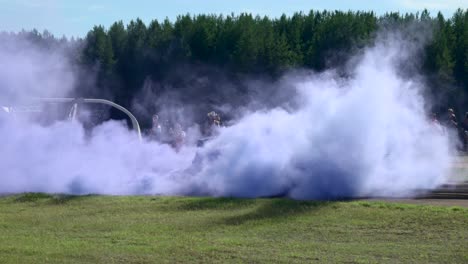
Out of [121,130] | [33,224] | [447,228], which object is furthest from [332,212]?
[121,130]

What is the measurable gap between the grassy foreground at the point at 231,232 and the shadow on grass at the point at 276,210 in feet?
0.06

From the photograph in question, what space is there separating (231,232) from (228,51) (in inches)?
1757

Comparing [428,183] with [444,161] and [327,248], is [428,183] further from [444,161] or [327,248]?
[327,248]

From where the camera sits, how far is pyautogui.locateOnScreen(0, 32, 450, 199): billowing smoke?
1773 cm

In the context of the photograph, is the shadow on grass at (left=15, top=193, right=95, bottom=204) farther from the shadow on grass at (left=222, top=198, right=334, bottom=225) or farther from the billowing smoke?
the shadow on grass at (left=222, top=198, right=334, bottom=225)

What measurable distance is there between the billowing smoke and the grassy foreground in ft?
6.27

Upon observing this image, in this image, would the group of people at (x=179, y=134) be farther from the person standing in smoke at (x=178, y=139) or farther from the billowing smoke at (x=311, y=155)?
the billowing smoke at (x=311, y=155)

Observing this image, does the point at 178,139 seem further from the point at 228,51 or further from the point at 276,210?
the point at 228,51

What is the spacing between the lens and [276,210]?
15445 mm

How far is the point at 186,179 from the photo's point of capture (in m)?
20.4

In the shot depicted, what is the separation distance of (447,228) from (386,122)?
506cm

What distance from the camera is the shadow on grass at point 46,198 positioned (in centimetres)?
1841

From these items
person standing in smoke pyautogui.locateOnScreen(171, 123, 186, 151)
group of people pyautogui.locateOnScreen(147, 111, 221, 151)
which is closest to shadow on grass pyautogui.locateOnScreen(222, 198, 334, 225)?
group of people pyautogui.locateOnScreen(147, 111, 221, 151)

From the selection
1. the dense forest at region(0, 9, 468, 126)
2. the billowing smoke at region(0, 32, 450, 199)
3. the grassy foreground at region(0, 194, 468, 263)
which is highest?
the dense forest at region(0, 9, 468, 126)
